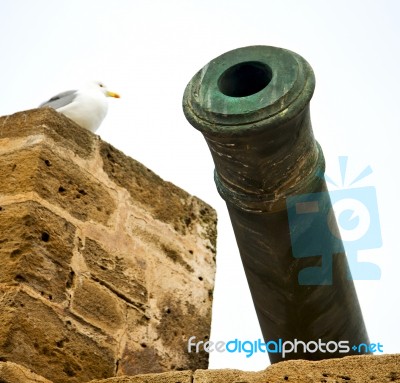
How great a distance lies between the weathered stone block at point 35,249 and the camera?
364 cm

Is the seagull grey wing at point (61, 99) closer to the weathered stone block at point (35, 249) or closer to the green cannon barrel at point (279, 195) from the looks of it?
the weathered stone block at point (35, 249)

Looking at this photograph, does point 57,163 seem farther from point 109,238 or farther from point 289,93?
point 289,93

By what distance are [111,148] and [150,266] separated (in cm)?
55

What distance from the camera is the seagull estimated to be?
5.11 m

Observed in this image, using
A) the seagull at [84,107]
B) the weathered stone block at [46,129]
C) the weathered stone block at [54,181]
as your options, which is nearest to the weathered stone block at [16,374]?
the weathered stone block at [54,181]

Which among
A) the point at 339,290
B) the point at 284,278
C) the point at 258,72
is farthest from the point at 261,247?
the point at 258,72

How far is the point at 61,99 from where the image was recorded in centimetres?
554

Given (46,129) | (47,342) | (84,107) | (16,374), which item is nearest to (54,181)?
(46,129)

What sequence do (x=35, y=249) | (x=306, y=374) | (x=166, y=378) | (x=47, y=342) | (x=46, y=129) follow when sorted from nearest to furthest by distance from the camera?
(x=306, y=374), (x=166, y=378), (x=47, y=342), (x=35, y=249), (x=46, y=129)

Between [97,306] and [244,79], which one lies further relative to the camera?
[97,306]

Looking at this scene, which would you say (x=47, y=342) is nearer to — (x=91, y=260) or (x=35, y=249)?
(x=35, y=249)

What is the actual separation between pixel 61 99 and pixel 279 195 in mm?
2470

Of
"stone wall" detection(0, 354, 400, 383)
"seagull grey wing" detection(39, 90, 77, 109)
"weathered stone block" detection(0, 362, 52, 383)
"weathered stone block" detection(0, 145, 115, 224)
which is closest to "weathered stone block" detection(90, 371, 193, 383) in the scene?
"stone wall" detection(0, 354, 400, 383)

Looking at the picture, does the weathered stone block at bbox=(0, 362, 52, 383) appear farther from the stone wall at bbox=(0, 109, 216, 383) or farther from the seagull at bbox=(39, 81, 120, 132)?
the seagull at bbox=(39, 81, 120, 132)
